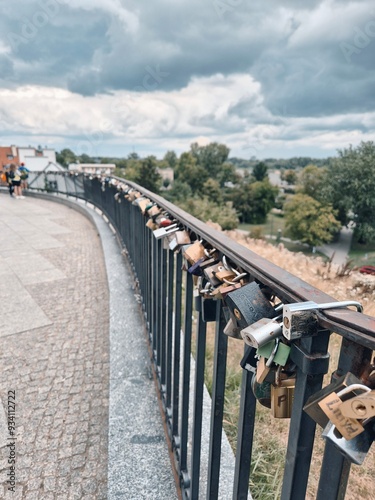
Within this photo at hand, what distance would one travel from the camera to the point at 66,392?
2.85 meters

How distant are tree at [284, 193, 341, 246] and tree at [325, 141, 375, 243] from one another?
7.83 ft

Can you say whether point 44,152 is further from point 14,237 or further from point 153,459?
point 153,459

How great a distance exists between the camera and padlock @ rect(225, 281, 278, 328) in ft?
2.68

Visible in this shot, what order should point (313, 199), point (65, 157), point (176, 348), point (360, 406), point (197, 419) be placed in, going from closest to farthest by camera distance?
point (360, 406) < point (197, 419) < point (176, 348) < point (313, 199) < point (65, 157)

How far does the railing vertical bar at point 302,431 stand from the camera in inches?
28.5

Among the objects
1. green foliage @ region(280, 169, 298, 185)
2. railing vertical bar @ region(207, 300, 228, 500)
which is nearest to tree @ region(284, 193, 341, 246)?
railing vertical bar @ region(207, 300, 228, 500)

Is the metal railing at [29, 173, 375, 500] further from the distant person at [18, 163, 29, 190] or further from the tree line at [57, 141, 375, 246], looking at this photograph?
the tree line at [57, 141, 375, 246]

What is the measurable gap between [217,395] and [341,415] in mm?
816

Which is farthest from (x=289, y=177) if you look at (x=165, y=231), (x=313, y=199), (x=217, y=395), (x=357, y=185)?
(x=217, y=395)

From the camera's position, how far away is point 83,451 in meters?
2.29

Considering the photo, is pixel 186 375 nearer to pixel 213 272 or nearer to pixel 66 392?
pixel 213 272

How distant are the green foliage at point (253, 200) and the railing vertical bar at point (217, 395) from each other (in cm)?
7840

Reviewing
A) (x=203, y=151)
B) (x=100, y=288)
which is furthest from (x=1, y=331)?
(x=203, y=151)

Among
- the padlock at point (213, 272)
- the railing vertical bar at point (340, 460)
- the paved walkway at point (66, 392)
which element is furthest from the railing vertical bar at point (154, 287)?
the railing vertical bar at point (340, 460)
